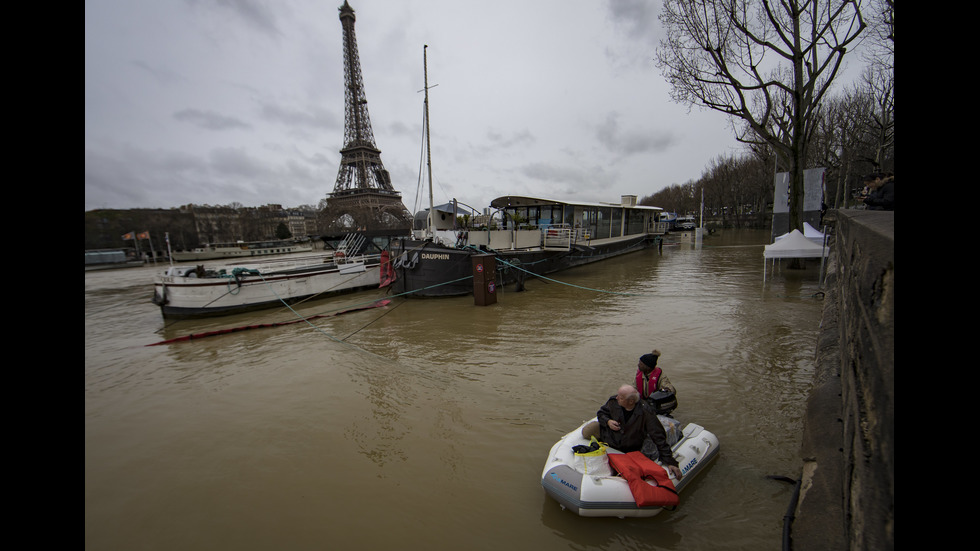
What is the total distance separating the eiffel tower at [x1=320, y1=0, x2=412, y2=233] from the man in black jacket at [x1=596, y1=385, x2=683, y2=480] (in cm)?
5924

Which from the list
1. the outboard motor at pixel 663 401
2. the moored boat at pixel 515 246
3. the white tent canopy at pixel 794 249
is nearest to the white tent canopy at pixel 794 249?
the white tent canopy at pixel 794 249

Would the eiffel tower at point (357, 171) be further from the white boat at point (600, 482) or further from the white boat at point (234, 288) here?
the white boat at point (600, 482)

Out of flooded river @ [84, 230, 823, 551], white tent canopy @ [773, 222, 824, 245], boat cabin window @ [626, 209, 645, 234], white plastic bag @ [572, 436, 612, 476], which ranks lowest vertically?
flooded river @ [84, 230, 823, 551]

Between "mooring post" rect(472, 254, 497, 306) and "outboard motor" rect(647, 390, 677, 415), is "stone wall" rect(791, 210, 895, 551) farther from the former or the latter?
"mooring post" rect(472, 254, 497, 306)

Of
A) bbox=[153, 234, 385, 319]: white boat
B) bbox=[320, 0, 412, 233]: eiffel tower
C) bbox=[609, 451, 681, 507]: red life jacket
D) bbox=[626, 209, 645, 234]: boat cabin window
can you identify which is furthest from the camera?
bbox=[320, 0, 412, 233]: eiffel tower

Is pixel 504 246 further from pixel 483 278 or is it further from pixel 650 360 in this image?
pixel 650 360

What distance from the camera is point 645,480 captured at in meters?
3.83

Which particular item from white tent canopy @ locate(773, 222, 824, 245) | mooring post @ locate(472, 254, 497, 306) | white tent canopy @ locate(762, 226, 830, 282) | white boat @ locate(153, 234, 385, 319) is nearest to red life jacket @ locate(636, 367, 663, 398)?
mooring post @ locate(472, 254, 497, 306)

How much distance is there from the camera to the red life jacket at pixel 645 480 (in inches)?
144

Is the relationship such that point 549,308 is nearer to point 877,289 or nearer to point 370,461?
point 370,461

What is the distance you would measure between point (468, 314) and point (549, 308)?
2760 mm

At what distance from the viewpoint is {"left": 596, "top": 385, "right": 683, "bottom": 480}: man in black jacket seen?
409 centimetres
